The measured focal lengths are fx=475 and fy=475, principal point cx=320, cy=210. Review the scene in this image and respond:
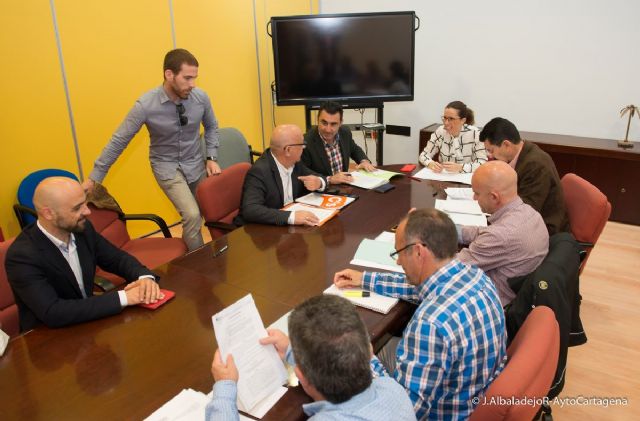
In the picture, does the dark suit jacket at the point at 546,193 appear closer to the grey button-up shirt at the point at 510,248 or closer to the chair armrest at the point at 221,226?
the grey button-up shirt at the point at 510,248

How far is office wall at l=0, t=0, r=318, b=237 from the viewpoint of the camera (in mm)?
3418

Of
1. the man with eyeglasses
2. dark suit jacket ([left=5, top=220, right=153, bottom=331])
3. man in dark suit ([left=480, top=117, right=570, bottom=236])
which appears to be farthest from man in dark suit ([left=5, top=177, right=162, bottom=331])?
man in dark suit ([left=480, top=117, right=570, bottom=236])

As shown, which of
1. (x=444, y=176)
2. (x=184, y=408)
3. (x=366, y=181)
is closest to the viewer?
(x=184, y=408)

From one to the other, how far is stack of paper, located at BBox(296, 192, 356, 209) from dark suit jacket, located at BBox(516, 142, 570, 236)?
107 cm

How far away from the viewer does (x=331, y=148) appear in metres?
3.86

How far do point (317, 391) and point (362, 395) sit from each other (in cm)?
11

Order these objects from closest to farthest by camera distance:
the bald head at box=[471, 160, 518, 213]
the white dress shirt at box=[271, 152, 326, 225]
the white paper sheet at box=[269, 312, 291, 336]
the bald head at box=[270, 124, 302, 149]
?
the white paper sheet at box=[269, 312, 291, 336], the bald head at box=[471, 160, 518, 213], the bald head at box=[270, 124, 302, 149], the white dress shirt at box=[271, 152, 326, 225]

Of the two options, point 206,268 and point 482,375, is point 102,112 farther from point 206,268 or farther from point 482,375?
point 482,375

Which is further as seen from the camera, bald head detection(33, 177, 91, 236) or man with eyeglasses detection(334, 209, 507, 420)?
bald head detection(33, 177, 91, 236)

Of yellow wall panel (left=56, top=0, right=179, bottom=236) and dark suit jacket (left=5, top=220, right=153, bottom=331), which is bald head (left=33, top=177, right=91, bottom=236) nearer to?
dark suit jacket (left=5, top=220, right=153, bottom=331)

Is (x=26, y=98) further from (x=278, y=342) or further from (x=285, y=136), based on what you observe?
(x=278, y=342)

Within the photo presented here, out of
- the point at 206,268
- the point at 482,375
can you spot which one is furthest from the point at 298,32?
the point at 482,375

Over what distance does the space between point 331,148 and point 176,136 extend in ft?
3.96

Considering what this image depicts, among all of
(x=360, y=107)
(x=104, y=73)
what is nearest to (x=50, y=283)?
(x=104, y=73)
